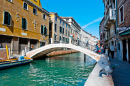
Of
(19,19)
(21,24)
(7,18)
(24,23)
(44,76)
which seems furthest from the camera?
(24,23)

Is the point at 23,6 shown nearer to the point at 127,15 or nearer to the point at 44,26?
the point at 44,26

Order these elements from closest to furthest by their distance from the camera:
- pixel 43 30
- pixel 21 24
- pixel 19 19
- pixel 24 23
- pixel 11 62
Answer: pixel 11 62
pixel 19 19
pixel 21 24
pixel 24 23
pixel 43 30

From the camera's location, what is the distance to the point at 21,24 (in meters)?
13.1

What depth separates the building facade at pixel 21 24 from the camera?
1114 centimetres

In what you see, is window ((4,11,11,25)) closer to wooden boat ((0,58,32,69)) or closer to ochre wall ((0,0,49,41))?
ochre wall ((0,0,49,41))

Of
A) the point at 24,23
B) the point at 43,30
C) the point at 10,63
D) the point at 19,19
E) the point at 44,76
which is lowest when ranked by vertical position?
the point at 44,76

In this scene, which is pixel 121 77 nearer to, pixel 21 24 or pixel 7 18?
pixel 7 18

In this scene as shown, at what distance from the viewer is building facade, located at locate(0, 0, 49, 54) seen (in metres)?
11.1

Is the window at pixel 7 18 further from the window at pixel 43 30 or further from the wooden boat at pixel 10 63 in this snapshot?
the window at pixel 43 30

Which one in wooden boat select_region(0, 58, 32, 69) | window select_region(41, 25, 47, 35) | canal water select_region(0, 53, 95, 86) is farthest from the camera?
window select_region(41, 25, 47, 35)

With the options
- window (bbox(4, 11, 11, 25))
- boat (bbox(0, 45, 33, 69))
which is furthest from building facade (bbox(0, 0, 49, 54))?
boat (bbox(0, 45, 33, 69))

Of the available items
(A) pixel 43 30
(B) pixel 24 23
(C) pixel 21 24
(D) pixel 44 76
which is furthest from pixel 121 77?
(A) pixel 43 30

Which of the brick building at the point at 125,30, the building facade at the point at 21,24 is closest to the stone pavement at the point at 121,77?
the brick building at the point at 125,30

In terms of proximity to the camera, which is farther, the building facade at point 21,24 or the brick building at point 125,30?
the building facade at point 21,24
